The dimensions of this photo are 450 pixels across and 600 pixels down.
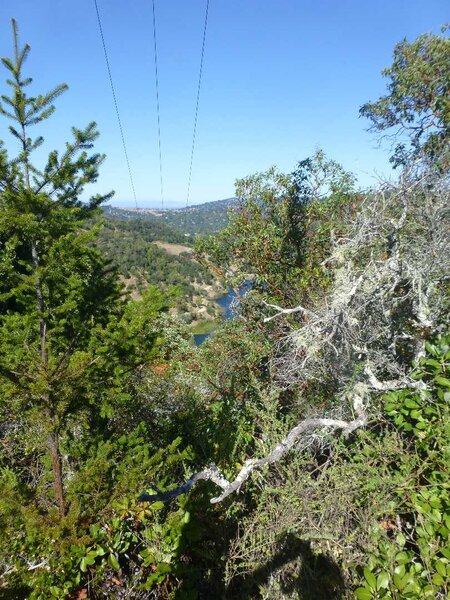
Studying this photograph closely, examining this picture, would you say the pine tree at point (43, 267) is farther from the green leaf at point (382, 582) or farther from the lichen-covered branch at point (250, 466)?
the green leaf at point (382, 582)

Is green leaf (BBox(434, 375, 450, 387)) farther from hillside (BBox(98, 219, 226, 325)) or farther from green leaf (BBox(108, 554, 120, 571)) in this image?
hillside (BBox(98, 219, 226, 325))

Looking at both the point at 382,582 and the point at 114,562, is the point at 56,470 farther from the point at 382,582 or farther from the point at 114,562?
the point at 382,582

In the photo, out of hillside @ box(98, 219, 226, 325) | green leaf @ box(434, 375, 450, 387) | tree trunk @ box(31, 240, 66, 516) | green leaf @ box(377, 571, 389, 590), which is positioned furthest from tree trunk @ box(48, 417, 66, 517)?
hillside @ box(98, 219, 226, 325)

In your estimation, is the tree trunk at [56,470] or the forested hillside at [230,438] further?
the tree trunk at [56,470]

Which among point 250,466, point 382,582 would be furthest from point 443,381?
point 250,466

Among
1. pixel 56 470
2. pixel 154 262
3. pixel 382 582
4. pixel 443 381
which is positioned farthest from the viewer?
pixel 154 262

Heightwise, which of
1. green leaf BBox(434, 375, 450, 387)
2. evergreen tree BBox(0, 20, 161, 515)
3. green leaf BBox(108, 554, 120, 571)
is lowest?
green leaf BBox(108, 554, 120, 571)

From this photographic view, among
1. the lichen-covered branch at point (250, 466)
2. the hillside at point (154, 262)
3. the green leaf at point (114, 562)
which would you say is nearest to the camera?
the green leaf at point (114, 562)

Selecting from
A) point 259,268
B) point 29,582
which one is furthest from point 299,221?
point 29,582

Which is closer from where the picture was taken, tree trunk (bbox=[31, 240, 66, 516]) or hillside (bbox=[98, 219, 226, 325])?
tree trunk (bbox=[31, 240, 66, 516])

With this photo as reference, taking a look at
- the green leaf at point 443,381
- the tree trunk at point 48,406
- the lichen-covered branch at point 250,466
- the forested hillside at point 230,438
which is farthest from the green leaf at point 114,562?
the green leaf at point 443,381

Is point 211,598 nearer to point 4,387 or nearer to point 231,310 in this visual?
point 4,387

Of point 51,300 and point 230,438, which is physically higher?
point 51,300

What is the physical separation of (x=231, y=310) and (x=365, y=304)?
3.61 metres
